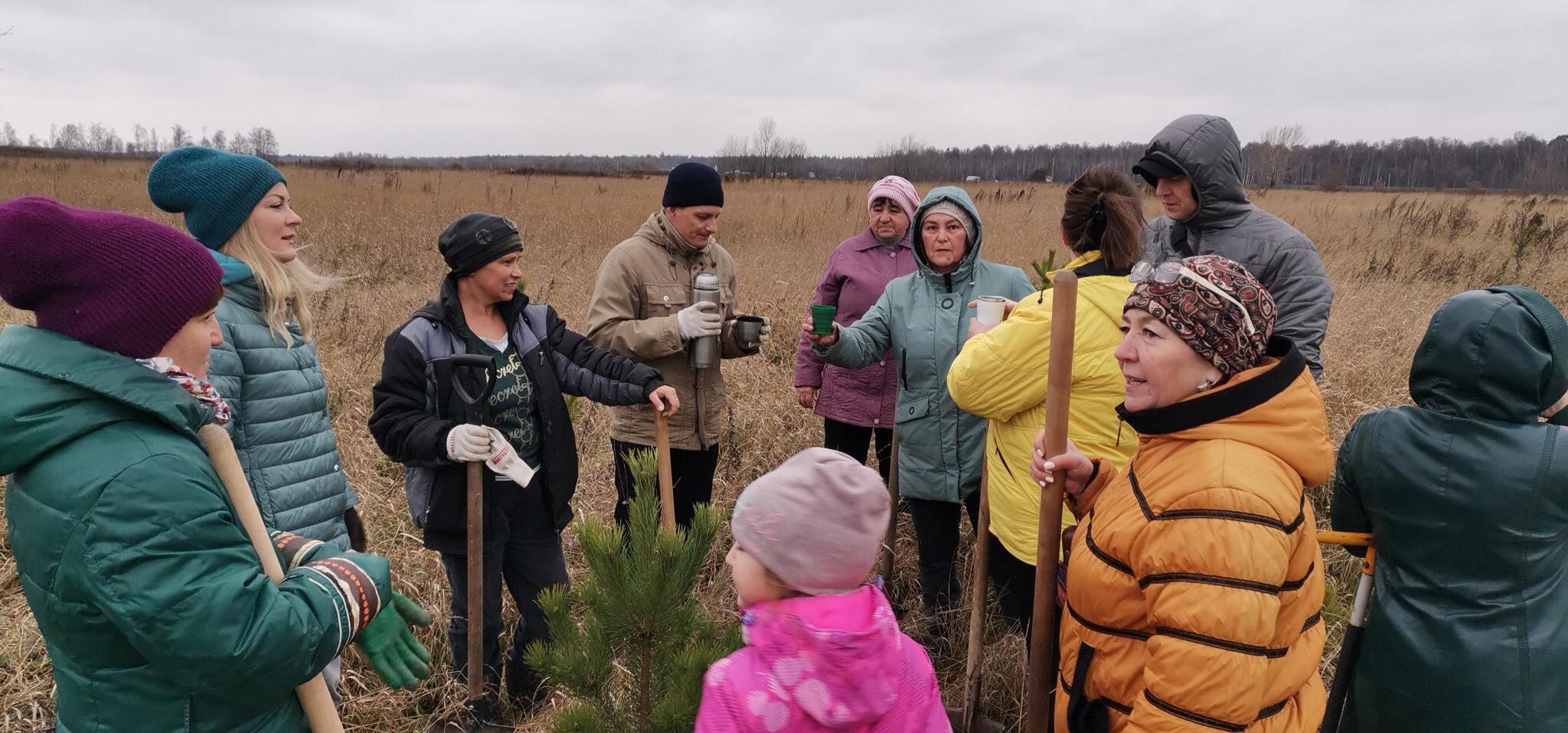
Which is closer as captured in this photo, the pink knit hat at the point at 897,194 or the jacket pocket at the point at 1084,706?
the jacket pocket at the point at 1084,706

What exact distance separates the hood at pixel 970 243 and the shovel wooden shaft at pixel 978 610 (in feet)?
2.16

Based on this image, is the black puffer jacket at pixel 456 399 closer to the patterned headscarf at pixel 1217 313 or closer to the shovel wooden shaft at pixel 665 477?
the shovel wooden shaft at pixel 665 477

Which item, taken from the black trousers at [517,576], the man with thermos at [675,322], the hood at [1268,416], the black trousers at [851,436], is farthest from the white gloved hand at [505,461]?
the hood at [1268,416]

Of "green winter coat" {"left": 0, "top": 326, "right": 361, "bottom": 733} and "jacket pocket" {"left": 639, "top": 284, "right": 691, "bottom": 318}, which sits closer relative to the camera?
"green winter coat" {"left": 0, "top": 326, "right": 361, "bottom": 733}

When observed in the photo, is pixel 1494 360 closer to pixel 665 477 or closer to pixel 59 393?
pixel 665 477

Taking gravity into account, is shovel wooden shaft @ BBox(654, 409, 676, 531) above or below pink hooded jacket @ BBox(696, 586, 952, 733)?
below

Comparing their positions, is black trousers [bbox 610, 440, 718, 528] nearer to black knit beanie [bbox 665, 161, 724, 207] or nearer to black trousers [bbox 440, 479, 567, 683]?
black trousers [bbox 440, 479, 567, 683]

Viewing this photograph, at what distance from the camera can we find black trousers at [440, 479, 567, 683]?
2.56 meters

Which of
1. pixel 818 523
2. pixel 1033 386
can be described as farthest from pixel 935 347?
pixel 818 523

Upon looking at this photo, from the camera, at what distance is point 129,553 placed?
109cm

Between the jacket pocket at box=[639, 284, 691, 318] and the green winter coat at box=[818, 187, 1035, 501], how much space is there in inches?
25.6

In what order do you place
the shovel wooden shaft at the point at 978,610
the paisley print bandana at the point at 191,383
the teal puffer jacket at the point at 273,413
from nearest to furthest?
the paisley print bandana at the point at 191,383 < the teal puffer jacket at the point at 273,413 < the shovel wooden shaft at the point at 978,610

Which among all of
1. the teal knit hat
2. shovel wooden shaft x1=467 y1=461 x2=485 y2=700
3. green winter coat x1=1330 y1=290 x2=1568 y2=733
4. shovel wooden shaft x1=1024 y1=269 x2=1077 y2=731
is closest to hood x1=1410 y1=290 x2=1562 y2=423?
green winter coat x1=1330 y1=290 x2=1568 y2=733

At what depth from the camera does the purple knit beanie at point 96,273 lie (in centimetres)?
111
